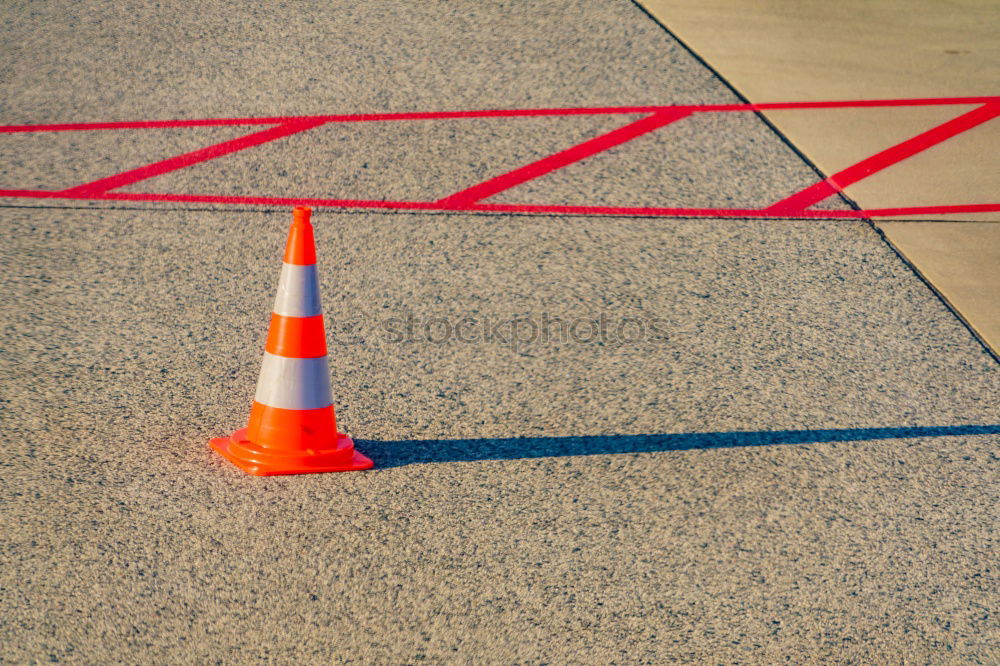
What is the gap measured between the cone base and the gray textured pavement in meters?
0.05

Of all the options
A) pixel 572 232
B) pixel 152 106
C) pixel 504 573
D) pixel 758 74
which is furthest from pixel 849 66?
pixel 504 573

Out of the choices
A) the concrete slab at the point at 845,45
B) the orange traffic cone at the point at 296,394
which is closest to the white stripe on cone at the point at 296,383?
the orange traffic cone at the point at 296,394

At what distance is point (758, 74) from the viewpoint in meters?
8.60

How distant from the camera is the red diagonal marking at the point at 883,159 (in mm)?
6777

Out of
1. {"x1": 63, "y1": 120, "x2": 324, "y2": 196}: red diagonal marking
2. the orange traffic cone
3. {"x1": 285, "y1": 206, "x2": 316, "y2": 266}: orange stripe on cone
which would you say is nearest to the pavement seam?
{"x1": 63, "y1": 120, "x2": 324, "y2": 196}: red diagonal marking

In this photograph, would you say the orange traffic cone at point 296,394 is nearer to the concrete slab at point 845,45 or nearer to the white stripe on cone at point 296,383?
the white stripe on cone at point 296,383

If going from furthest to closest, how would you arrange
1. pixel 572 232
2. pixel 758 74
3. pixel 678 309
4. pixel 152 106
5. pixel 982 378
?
pixel 758 74 → pixel 152 106 → pixel 572 232 → pixel 678 309 → pixel 982 378

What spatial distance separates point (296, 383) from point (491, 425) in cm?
84

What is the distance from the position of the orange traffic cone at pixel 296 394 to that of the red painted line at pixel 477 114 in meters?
3.57

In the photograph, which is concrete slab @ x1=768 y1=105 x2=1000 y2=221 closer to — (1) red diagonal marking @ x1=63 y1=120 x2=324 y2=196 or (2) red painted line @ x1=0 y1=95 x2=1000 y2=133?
(2) red painted line @ x1=0 y1=95 x2=1000 y2=133

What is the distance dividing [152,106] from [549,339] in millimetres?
3785

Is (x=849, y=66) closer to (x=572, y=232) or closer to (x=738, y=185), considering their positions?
(x=738, y=185)

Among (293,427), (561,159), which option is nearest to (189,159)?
(561,159)

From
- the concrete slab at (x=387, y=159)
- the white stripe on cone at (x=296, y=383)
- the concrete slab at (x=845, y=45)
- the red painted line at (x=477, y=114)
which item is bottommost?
the white stripe on cone at (x=296, y=383)
